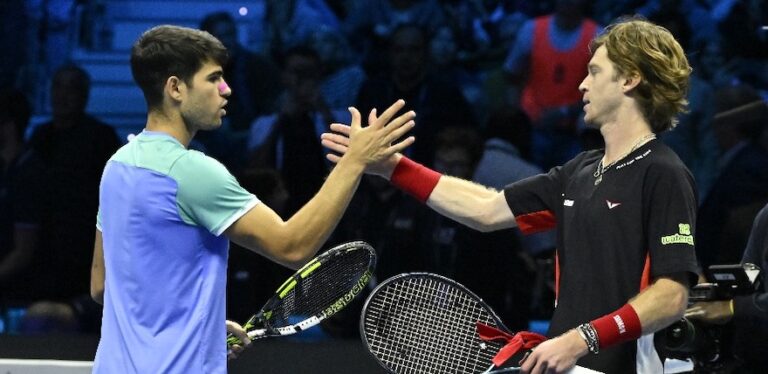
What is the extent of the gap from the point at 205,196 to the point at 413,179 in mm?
939

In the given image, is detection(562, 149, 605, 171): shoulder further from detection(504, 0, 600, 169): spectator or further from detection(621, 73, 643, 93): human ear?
detection(504, 0, 600, 169): spectator

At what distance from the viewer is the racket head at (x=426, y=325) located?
355 centimetres

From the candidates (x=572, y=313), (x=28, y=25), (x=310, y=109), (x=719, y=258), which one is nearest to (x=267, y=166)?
(x=310, y=109)

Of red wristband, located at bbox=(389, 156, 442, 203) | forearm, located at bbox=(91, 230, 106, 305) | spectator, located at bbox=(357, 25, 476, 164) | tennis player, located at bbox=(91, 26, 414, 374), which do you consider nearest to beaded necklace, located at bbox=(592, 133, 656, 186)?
red wristband, located at bbox=(389, 156, 442, 203)

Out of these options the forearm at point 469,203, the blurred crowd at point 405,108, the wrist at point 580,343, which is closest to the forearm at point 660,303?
the wrist at point 580,343

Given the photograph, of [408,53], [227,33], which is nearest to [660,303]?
[408,53]

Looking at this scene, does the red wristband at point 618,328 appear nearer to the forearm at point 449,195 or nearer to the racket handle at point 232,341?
the forearm at point 449,195

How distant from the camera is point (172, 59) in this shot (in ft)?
10.2

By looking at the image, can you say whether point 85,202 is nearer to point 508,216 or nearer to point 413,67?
point 413,67

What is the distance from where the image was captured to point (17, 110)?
7.34 meters

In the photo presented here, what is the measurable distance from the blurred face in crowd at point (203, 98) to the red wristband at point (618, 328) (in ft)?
3.34

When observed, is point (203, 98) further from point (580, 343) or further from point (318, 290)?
point (580, 343)

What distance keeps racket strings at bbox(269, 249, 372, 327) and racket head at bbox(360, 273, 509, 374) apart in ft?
0.50

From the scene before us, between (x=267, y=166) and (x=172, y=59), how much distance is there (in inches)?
153
